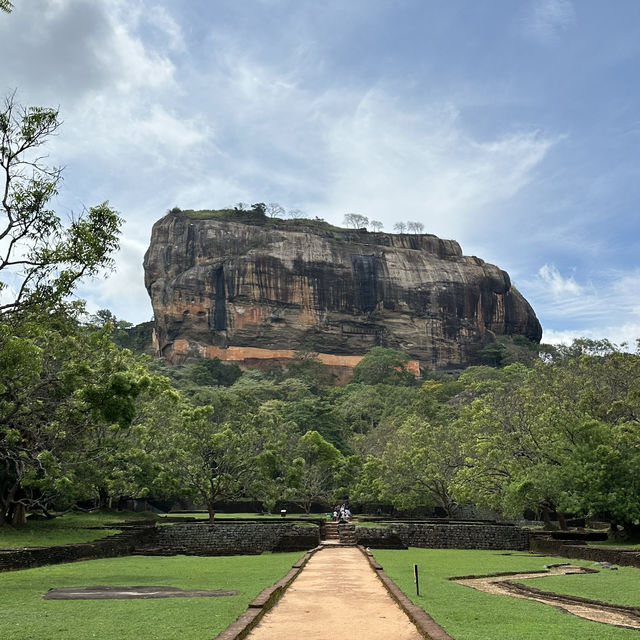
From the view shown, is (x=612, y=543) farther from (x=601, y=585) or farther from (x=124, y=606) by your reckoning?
(x=124, y=606)

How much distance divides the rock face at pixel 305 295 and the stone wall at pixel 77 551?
77685mm

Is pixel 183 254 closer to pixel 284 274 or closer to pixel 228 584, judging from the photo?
pixel 284 274

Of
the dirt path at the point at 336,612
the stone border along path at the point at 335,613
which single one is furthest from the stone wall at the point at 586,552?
the stone border along path at the point at 335,613

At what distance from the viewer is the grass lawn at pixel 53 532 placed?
20.7m

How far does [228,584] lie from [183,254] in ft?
319

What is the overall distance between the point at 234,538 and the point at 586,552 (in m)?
13.3

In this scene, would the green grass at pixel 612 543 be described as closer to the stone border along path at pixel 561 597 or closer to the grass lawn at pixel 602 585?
the stone border along path at pixel 561 597

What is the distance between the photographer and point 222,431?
30.9 metres

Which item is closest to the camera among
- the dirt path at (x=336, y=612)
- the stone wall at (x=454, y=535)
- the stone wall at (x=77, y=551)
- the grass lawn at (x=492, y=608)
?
the dirt path at (x=336, y=612)

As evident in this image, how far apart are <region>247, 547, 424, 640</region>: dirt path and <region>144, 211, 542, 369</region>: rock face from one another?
3510 inches

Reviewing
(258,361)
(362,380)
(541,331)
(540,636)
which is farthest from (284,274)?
(540,636)

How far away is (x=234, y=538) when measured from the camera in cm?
2609

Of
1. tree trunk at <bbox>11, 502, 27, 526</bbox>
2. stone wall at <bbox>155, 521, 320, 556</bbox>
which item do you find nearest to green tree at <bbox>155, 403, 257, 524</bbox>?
stone wall at <bbox>155, 521, 320, 556</bbox>

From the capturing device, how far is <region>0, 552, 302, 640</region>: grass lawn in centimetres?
790
